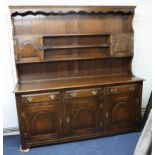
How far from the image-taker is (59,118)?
2617 millimetres

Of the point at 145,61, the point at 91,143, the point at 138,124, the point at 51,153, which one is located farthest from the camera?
the point at 145,61

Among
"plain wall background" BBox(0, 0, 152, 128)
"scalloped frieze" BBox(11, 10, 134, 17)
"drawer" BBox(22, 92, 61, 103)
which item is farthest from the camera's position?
"plain wall background" BBox(0, 0, 152, 128)

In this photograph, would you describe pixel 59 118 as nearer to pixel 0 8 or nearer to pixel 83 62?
pixel 83 62

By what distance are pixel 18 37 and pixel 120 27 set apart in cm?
155

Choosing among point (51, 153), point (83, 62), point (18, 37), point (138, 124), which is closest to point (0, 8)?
point (18, 37)

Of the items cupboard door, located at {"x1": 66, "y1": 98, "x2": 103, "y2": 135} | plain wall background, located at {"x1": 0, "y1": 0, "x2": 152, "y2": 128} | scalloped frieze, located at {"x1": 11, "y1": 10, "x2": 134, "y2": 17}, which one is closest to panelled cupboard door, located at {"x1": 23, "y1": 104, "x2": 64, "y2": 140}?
cupboard door, located at {"x1": 66, "y1": 98, "x2": 103, "y2": 135}

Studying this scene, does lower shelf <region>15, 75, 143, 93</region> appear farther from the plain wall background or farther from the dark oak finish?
the plain wall background

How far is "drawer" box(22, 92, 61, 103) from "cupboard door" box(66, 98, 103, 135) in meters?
0.21

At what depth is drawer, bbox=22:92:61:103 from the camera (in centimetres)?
246

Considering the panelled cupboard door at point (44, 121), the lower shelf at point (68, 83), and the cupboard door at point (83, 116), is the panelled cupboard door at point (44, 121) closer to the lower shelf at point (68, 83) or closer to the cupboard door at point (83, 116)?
the cupboard door at point (83, 116)
